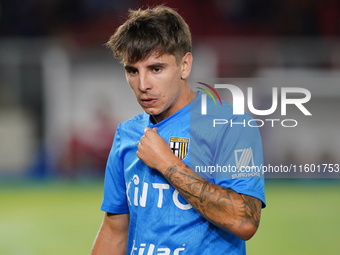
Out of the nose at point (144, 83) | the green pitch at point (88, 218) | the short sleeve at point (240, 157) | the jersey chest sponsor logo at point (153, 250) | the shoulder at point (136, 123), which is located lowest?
the green pitch at point (88, 218)

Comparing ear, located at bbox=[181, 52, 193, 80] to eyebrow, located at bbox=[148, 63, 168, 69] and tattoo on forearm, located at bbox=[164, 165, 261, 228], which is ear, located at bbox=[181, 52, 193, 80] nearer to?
eyebrow, located at bbox=[148, 63, 168, 69]

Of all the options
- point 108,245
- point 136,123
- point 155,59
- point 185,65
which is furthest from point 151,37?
point 108,245

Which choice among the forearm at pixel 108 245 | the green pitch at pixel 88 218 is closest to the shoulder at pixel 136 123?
the forearm at pixel 108 245

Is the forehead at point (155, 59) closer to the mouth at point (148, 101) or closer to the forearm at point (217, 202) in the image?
the mouth at point (148, 101)

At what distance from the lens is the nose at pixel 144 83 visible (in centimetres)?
Result: 174

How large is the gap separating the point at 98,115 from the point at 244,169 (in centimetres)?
923

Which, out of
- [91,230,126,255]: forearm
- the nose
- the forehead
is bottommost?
[91,230,126,255]: forearm

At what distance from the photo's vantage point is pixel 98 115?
1048 centimetres

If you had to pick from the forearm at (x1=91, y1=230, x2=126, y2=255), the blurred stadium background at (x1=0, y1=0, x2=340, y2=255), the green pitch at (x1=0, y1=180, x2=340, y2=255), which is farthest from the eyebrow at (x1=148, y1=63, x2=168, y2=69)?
the blurred stadium background at (x1=0, y1=0, x2=340, y2=255)

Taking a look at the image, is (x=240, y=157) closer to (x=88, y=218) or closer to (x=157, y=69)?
(x=157, y=69)

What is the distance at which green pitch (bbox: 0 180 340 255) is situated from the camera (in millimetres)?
4773

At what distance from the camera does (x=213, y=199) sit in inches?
61.1

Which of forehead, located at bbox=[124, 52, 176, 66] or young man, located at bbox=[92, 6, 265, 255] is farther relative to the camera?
forehead, located at bbox=[124, 52, 176, 66]

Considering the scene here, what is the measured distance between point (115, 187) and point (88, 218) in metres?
4.46
